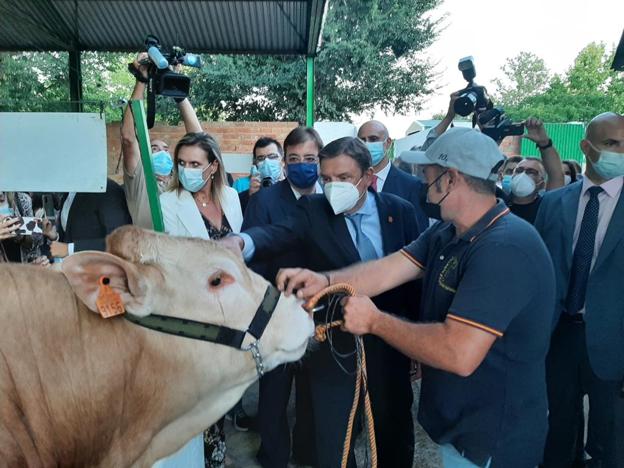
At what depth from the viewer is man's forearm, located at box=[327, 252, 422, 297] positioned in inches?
106

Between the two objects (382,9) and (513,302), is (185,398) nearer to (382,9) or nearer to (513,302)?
(513,302)

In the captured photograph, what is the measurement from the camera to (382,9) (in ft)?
69.3

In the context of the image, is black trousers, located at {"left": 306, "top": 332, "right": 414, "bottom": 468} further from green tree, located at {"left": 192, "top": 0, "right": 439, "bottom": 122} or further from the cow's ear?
green tree, located at {"left": 192, "top": 0, "right": 439, "bottom": 122}

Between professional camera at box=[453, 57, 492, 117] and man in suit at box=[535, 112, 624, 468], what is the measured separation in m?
1.15

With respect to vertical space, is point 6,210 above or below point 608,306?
above

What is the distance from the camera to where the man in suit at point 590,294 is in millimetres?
2979

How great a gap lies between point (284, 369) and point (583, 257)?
1.99 m

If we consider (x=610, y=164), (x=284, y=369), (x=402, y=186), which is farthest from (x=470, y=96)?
(x=284, y=369)

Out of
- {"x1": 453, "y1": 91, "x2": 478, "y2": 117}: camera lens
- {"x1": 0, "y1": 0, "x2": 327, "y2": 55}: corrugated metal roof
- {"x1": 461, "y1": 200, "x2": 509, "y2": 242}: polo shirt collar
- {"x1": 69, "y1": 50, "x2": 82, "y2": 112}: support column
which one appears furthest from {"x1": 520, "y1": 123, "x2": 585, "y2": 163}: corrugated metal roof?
{"x1": 461, "y1": 200, "x2": 509, "y2": 242}: polo shirt collar

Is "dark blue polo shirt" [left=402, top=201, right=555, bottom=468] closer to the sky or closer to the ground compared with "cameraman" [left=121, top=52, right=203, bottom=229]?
closer to the ground

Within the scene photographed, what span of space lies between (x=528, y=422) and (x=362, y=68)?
19.9 meters

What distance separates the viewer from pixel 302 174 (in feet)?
12.4

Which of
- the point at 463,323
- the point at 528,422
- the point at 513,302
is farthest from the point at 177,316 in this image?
the point at 528,422

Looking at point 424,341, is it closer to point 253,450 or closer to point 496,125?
point 253,450
